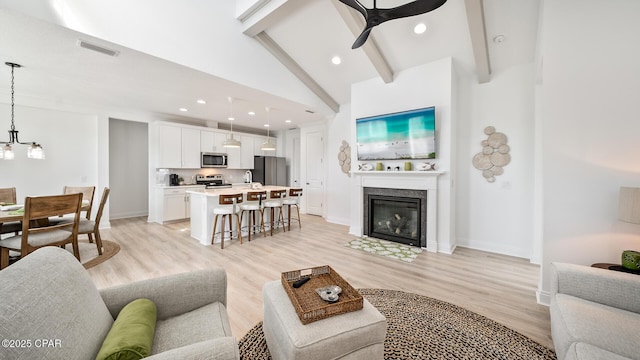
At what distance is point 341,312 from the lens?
1.43 meters

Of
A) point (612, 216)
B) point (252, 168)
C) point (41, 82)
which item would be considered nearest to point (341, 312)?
point (612, 216)

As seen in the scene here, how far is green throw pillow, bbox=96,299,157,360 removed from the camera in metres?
0.89

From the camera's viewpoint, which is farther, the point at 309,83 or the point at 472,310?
the point at 309,83

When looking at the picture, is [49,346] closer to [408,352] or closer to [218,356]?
[218,356]

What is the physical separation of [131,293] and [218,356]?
34.9 inches

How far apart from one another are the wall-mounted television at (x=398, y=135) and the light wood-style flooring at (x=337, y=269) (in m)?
1.68

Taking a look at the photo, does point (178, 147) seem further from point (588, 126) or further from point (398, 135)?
point (588, 126)

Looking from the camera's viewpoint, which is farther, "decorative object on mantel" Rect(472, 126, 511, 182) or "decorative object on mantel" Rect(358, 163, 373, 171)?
"decorative object on mantel" Rect(358, 163, 373, 171)

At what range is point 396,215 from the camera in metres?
4.43

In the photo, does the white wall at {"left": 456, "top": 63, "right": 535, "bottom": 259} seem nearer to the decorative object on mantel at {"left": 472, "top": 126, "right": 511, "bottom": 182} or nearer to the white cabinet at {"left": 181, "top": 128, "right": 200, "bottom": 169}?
the decorative object on mantel at {"left": 472, "top": 126, "right": 511, "bottom": 182}

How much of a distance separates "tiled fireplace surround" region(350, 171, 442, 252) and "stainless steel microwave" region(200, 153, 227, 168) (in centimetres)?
414

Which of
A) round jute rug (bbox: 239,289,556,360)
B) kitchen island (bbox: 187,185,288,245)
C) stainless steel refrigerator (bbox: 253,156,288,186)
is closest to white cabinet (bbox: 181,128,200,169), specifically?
stainless steel refrigerator (bbox: 253,156,288,186)

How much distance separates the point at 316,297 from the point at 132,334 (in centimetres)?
98

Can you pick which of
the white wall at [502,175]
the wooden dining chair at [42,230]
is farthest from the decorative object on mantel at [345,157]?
the wooden dining chair at [42,230]
